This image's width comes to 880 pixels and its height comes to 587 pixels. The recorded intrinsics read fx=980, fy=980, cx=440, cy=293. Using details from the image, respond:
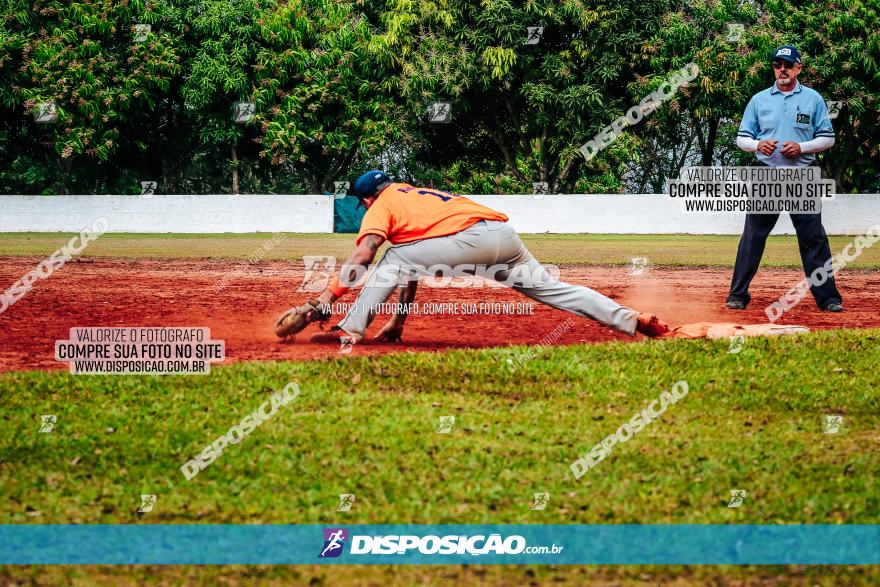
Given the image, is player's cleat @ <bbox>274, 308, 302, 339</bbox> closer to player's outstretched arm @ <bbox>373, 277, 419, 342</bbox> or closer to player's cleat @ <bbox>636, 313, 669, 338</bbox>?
player's outstretched arm @ <bbox>373, 277, 419, 342</bbox>

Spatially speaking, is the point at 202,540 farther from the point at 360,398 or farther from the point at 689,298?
the point at 689,298

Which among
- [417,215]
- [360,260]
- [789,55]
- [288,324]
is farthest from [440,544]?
[789,55]

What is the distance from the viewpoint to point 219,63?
35094 millimetres

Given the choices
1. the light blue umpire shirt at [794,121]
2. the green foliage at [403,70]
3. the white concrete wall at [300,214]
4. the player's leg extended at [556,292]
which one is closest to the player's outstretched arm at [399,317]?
the player's leg extended at [556,292]

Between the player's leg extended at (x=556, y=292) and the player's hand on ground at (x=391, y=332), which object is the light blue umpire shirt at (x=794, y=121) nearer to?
the player's leg extended at (x=556, y=292)

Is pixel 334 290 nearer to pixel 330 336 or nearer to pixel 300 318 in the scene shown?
pixel 300 318

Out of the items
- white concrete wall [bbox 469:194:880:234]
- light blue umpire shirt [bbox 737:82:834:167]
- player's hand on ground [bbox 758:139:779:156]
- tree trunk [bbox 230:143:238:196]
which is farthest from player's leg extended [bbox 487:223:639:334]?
tree trunk [bbox 230:143:238:196]

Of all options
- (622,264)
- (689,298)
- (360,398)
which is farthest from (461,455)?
(622,264)

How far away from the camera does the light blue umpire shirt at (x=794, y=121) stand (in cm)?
971

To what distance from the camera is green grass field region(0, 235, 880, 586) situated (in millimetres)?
3850

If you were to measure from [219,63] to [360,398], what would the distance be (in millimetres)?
31571

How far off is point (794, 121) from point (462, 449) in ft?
21.4

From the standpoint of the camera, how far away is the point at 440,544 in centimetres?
364

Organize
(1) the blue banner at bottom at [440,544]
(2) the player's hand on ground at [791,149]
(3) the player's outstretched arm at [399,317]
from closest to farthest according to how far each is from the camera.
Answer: (1) the blue banner at bottom at [440,544], (3) the player's outstretched arm at [399,317], (2) the player's hand on ground at [791,149]
